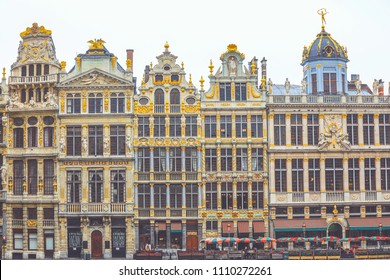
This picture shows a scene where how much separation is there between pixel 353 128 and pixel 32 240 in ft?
62.4

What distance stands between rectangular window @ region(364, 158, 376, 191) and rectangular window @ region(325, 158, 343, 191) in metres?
1.41

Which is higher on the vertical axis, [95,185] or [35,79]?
[35,79]

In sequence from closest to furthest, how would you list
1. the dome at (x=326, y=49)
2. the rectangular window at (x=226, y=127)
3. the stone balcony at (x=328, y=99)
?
the rectangular window at (x=226, y=127) < the stone balcony at (x=328, y=99) < the dome at (x=326, y=49)

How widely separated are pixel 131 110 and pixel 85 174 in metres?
4.38

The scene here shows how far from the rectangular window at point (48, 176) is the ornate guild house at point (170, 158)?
2.5 inches

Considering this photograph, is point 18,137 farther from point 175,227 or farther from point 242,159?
point 242,159

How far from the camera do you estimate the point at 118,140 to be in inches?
1678

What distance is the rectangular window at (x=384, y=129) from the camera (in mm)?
43156

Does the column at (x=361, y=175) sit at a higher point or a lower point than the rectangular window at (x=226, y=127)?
lower

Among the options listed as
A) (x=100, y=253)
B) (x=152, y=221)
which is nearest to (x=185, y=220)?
(x=152, y=221)

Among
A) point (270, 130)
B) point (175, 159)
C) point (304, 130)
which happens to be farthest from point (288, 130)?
point (175, 159)

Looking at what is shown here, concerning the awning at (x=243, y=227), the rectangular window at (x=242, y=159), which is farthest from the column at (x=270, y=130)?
the awning at (x=243, y=227)

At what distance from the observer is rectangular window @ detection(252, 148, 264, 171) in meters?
42.8

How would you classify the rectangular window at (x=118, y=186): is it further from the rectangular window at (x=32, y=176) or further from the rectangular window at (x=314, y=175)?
the rectangular window at (x=314, y=175)
